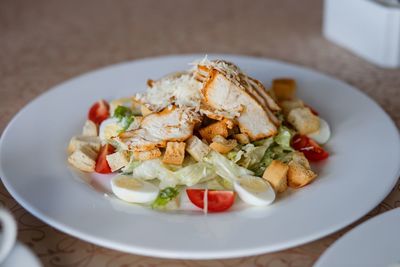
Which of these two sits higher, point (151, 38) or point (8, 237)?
point (8, 237)

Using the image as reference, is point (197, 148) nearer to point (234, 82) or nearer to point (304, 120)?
point (234, 82)

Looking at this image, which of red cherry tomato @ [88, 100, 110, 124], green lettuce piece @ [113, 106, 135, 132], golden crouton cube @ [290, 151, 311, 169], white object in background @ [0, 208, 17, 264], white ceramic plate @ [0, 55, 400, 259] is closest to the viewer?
white object in background @ [0, 208, 17, 264]

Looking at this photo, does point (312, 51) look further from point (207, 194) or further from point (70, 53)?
point (207, 194)

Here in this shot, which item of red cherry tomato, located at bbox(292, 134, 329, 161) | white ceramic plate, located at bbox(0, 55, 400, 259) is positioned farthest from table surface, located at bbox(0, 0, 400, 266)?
red cherry tomato, located at bbox(292, 134, 329, 161)

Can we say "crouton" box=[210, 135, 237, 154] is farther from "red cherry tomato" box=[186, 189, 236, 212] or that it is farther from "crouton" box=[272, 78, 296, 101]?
"crouton" box=[272, 78, 296, 101]

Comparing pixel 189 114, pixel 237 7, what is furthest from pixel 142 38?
pixel 189 114

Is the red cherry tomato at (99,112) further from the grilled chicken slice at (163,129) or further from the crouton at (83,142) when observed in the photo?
the grilled chicken slice at (163,129)

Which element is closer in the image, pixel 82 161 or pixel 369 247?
pixel 369 247

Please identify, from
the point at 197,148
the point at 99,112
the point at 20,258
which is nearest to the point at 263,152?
the point at 197,148

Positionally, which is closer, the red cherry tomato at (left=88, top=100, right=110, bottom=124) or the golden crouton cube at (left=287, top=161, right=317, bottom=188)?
the golden crouton cube at (left=287, top=161, right=317, bottom=188)
